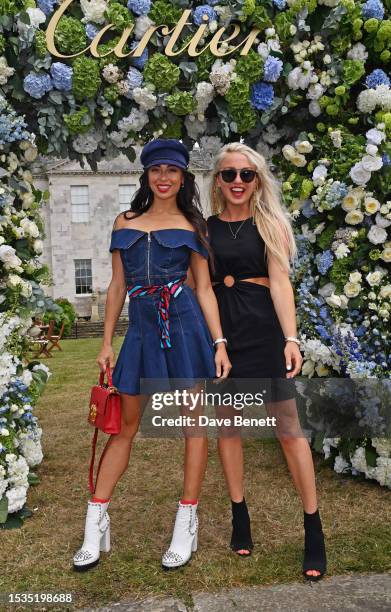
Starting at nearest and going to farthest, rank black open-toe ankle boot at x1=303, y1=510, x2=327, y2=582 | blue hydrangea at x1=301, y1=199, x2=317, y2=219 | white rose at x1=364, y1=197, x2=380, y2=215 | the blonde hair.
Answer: black open-toe ankle boot at x1=303, y1=510, x2=327, y2=582, the blonde hair, white rose at x1=364, y1=197, x2=380, y2=215, blue hydrangea at x1=301, y1=199, x2=317, y2=219

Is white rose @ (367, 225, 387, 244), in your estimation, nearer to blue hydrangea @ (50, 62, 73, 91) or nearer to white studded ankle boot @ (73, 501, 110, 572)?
blue hydrangea @ (50, 62, 73, 91)

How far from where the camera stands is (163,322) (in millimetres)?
3002

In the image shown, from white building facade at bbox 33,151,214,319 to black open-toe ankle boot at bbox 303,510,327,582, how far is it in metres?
24.0

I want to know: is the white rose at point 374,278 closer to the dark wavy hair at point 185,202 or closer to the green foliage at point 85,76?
the dark wavy hair at point 185,202

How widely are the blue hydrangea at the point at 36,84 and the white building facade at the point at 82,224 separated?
22.9 m

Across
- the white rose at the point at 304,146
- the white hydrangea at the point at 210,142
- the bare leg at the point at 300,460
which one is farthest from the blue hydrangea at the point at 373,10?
the bare leg at the point at 300,460

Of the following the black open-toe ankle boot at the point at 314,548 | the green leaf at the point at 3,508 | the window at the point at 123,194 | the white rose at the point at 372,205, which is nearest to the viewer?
the black open-toe ankle boot at the point at 314,548

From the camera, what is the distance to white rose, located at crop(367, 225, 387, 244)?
4016mm

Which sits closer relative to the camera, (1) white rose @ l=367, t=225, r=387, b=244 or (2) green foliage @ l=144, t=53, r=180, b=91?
(2) green foliage @ l=144, t=53, r=180, b=91

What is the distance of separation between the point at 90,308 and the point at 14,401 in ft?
75.4

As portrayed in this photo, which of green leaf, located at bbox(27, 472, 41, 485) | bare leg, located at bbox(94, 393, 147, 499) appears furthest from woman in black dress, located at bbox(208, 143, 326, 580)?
green leaf, located at bbox(27, 472, 41, 485)

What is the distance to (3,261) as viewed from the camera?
3.90 m

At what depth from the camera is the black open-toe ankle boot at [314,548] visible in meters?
2.91

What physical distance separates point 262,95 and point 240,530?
2.72 meters
